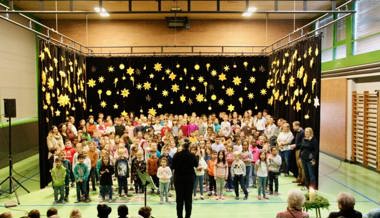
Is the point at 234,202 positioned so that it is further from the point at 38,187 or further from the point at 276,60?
the point at 276,60

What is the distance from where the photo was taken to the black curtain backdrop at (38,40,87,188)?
9.60m

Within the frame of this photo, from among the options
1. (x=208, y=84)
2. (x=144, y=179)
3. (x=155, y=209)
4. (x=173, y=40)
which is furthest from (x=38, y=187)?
(x=173, y=40)

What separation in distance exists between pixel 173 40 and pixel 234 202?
10.8 meters

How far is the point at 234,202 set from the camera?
26.9 ft

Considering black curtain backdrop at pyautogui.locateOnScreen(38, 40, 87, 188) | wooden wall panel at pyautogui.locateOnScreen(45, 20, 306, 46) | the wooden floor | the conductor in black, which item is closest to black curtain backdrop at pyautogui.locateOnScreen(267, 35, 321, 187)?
the wooden floor

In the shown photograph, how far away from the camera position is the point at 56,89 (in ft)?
35.6

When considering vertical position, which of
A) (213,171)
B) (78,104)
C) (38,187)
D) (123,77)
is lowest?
(38,187)

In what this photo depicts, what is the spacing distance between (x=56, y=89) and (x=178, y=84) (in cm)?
591

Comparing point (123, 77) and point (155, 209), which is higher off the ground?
point (123, 77)

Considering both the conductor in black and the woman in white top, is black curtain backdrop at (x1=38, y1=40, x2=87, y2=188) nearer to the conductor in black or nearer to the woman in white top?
the conductor in black

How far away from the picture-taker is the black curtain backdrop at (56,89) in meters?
9.60

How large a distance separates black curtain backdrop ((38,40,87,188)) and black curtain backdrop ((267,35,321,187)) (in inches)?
281

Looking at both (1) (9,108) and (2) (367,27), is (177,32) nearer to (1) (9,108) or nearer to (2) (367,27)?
(2) (367,27)

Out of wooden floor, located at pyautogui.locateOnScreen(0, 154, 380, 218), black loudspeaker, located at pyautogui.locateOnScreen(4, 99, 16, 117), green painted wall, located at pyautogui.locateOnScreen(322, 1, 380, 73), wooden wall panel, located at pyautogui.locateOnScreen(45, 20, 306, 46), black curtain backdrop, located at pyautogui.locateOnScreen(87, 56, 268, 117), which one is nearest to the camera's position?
wooden floor, located at pyautogui.locateOnScreen(0, 154, 380, 218)
